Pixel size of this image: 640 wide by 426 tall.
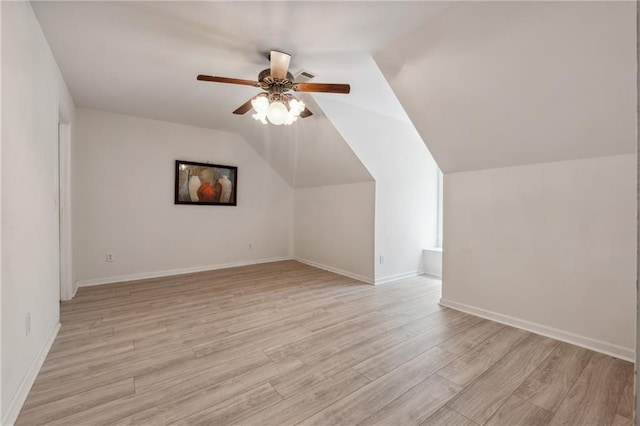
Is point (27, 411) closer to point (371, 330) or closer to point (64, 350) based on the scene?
point (64, 350)

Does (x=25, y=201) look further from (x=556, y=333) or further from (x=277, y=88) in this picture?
(x=556, y=333)

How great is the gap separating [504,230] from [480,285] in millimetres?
640

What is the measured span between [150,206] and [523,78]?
191 inches

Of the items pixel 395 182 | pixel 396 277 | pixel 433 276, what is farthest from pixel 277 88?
pixel 433 276

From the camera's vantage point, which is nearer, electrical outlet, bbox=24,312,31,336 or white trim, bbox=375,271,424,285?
electrical outlet, bbox=24,312,31,336

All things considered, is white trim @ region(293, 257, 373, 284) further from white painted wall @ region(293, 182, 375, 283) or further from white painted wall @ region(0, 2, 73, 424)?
white painted wall @ region(0, 2, 73, 424)

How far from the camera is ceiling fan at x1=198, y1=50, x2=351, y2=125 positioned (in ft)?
7.07

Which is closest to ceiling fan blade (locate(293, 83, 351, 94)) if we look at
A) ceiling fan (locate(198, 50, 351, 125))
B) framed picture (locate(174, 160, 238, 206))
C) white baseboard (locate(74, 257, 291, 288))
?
ceiling fan (locate(198, 50, 351, 125))

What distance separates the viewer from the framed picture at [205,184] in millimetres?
4488

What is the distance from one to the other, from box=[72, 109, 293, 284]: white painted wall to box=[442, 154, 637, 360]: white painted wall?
3.62m

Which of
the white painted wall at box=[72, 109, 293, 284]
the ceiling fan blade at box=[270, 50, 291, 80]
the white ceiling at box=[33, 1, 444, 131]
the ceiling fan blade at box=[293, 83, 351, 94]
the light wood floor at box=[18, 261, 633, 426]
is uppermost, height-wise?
the white ceiling at box=[33, 1, 444, 131]

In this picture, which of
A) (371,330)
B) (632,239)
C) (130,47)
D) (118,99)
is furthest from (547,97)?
(118,99)

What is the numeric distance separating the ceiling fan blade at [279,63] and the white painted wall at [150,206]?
296 centimetres

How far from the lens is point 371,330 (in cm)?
249
